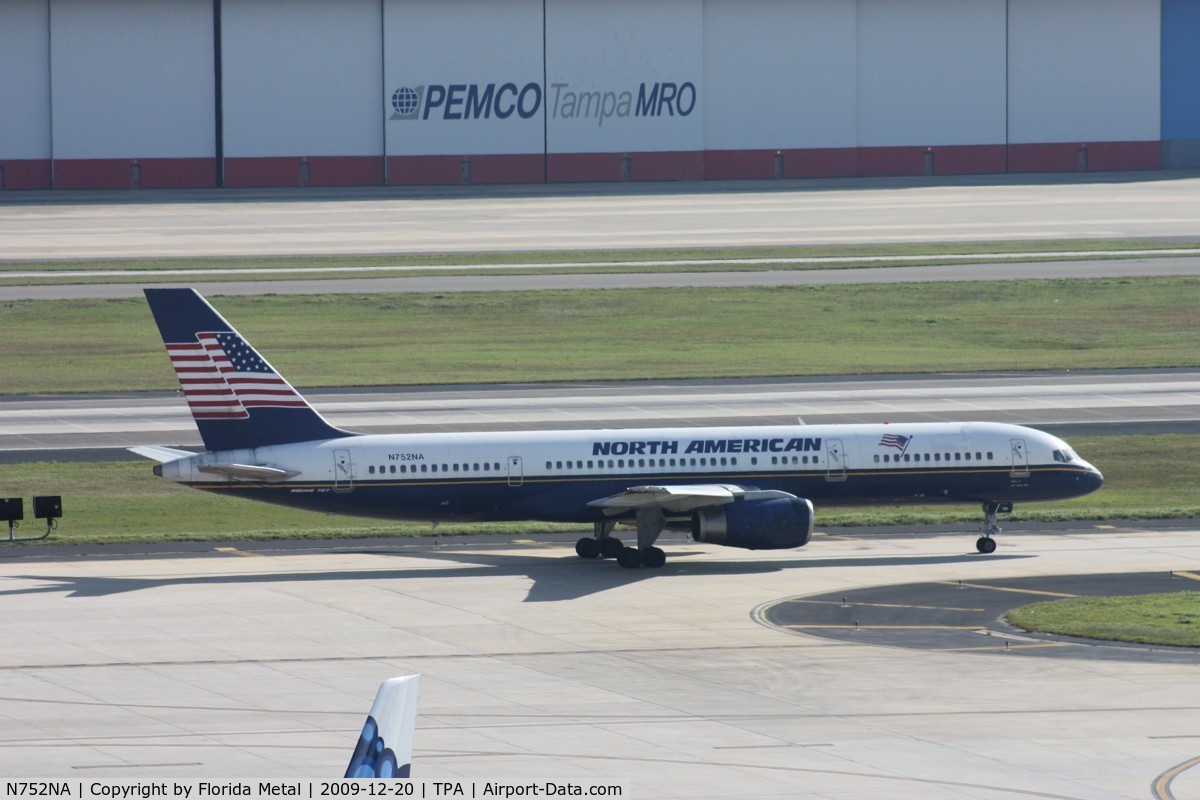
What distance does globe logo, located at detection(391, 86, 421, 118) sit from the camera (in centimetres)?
13825

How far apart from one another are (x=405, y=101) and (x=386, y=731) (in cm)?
12558

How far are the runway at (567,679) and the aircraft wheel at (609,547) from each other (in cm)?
69

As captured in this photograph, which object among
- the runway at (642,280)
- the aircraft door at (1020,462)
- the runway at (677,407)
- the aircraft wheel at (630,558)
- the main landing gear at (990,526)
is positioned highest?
the runway at (642,280)

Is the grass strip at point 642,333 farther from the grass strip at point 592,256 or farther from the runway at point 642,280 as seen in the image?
the grass strip at point 592,256

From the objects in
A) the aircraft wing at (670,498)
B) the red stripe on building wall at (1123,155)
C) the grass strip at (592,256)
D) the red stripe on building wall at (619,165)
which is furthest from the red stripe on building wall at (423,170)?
the aircraft wing at (670,498)

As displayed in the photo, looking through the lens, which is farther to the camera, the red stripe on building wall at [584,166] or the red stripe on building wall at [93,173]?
the red stripe on building wall at [584,166]

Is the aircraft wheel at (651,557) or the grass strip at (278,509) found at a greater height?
the grass strip at (278,509)

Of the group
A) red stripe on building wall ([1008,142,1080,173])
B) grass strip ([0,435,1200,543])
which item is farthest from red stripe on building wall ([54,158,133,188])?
grass strip ([0,435,1200,543])

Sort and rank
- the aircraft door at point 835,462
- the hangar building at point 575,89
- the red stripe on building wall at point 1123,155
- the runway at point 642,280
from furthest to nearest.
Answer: the red stripe on building wall at point 1123,155 < the hangar building at point 575,89 < the runway at point 642,280 < the aircraft door at point 835,462

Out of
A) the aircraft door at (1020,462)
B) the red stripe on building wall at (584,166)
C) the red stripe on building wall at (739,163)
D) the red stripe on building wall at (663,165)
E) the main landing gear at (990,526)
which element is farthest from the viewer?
the red stripe on building wall at (739,163)

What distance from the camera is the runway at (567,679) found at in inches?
1109

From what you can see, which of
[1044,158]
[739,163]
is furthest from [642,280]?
[1044,158]

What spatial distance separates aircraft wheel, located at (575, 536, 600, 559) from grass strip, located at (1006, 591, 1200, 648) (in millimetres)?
12418

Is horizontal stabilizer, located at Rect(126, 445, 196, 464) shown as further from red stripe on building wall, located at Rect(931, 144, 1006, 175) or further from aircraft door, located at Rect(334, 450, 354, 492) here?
red stripe on building wall, located at Rect(931, 144, 1006, 175)
